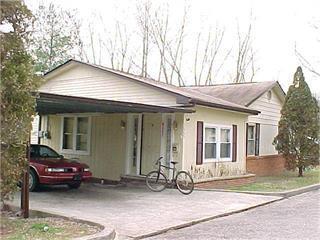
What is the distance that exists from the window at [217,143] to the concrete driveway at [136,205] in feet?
8.34

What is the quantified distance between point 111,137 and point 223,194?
16.7 feet

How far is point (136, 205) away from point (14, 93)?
187 inches

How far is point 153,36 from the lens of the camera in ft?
115

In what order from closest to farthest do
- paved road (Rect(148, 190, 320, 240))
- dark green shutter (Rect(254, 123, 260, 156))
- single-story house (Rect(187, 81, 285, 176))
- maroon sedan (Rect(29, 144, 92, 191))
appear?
paved road (Rect(148, 190, 320, 240))
maroon sedan (Rect(29, 144, 92, 191))
single-story house (Rect(187, 81, 285, 176))
dark green shutter (Rect(254, 123, 260, 156))

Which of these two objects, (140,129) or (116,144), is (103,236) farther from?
(116,144)

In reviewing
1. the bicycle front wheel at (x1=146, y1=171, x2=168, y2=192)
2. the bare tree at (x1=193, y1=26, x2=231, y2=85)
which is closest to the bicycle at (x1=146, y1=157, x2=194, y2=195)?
the bicycle front wheel at (x1=146, y1=171, x2=168, y2=192)

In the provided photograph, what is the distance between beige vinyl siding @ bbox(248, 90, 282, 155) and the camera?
22109 mm

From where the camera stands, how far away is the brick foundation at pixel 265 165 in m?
21.2

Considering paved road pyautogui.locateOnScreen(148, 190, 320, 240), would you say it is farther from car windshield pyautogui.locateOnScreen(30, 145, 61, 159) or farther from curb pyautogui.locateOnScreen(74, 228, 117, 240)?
car windshield pyautogui.locateOnScreen(30, 145, 61, 159)

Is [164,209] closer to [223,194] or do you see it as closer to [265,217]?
[265,217]

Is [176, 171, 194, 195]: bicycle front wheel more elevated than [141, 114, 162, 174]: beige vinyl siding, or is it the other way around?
[141, 114, 162, 174]: beige vinyl siding

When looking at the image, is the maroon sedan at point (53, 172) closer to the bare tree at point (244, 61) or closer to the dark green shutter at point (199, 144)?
the dark green shutter at point (199, 144)

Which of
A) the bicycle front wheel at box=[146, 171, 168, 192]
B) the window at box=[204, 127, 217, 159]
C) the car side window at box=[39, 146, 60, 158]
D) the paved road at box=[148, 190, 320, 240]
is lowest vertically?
the paved road at box=[148, 190, 320, 240]

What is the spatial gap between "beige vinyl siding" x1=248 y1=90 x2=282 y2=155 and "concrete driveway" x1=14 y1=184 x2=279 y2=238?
8.76 metres
